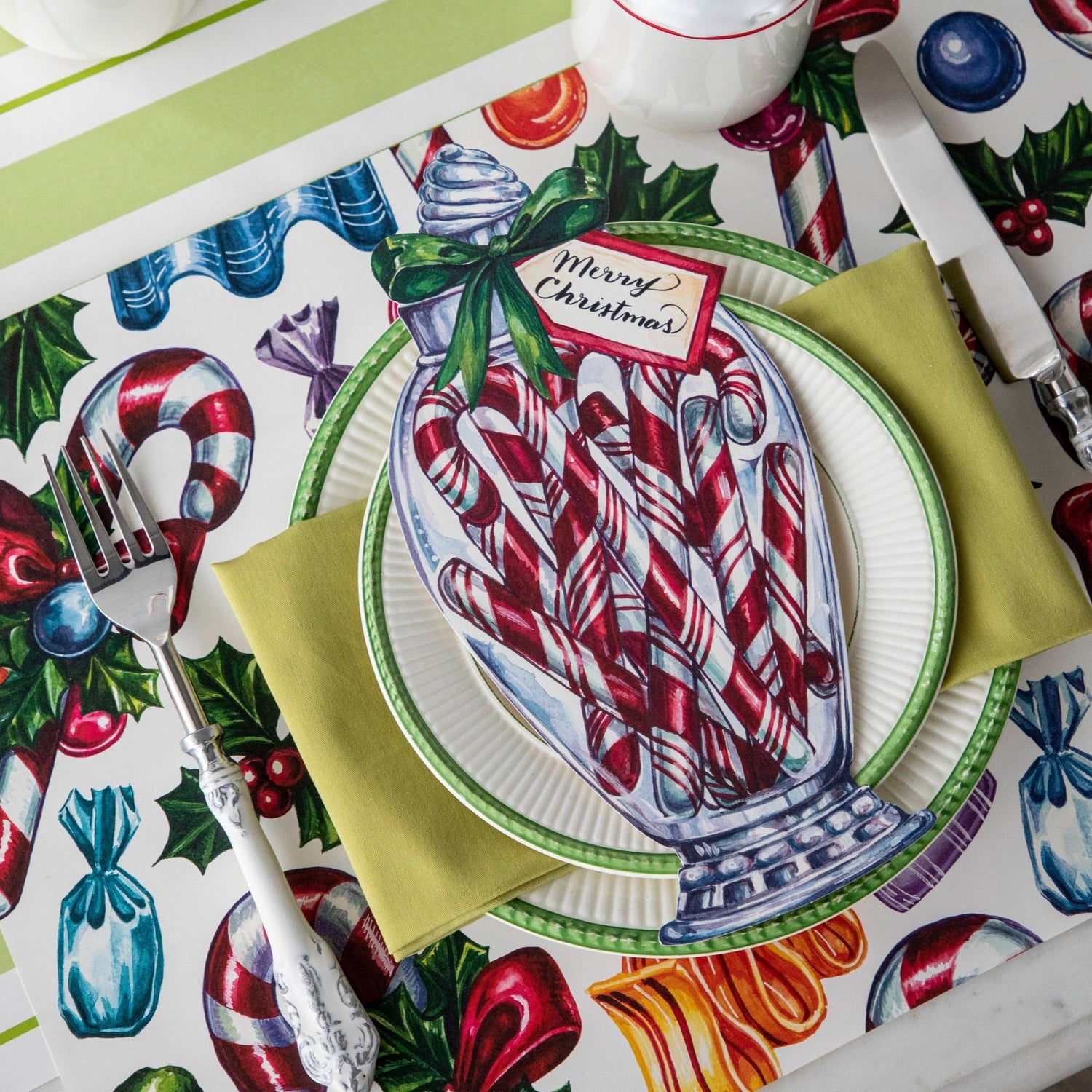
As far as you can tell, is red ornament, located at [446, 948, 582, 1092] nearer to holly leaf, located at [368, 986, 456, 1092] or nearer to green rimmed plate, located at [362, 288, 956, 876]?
holly leaf, located at [368, 986, 456, 1092]

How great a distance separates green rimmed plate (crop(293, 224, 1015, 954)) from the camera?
0.45m

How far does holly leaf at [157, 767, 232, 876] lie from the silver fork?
0.03 meters

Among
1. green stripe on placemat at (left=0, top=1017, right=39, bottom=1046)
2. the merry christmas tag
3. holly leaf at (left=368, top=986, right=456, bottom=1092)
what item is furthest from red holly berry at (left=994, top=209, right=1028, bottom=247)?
green stripe on placemat at (left=0, top=1017, right=39, bottom=1046)

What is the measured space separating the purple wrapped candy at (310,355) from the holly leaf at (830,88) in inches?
13.4

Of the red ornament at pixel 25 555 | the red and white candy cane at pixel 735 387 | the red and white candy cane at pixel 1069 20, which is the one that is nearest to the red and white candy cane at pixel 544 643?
the red and white candy cane at pixel 735 387

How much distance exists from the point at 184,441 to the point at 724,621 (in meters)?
0.34

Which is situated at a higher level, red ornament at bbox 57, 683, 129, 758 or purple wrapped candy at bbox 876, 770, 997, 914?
red ornament at bbox 57, 683, 129, 758

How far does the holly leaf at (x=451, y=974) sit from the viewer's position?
508mm

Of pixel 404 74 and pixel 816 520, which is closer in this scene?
pixel 816 520

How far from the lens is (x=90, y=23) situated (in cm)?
51

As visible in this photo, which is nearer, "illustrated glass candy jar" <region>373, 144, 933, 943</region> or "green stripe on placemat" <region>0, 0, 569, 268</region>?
"illustrated glass candy jar" <region>373, 144, 933, 943</region>

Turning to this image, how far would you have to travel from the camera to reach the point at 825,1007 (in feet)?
1.68

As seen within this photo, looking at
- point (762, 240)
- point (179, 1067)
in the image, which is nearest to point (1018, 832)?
point (762, 240)

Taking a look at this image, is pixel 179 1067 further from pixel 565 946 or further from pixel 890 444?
pixel 890 444
